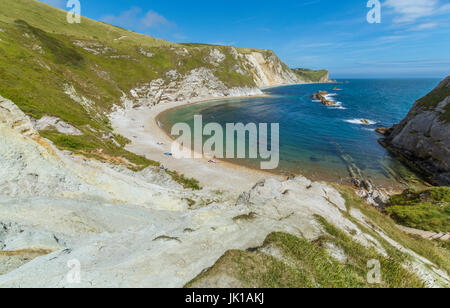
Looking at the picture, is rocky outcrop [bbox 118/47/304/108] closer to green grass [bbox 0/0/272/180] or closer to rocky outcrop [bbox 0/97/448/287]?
green grass [bbox 0/0/272/180]

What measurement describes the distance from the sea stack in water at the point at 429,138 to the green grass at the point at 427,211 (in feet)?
56.2

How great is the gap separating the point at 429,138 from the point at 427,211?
30.6 meters

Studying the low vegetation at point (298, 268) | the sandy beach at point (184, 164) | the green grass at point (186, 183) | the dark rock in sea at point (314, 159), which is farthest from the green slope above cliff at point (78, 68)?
the dark rock in sea at point (314, 159)

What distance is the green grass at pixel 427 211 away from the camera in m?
16.8

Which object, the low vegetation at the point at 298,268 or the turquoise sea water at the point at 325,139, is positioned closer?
the low vegetation at the point at 298,268

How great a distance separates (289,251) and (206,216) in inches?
190

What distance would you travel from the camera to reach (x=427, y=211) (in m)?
18.0

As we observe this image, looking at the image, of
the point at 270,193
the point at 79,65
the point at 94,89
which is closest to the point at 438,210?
the point at 270,193

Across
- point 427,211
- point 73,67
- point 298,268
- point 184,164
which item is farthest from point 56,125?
point 73,67

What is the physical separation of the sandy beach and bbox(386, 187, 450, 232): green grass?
16227 mm

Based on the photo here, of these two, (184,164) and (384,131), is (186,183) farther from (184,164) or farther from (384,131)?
(384,131)

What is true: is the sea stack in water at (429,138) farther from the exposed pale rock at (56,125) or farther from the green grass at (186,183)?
the exposed pale rock at (56,125)
